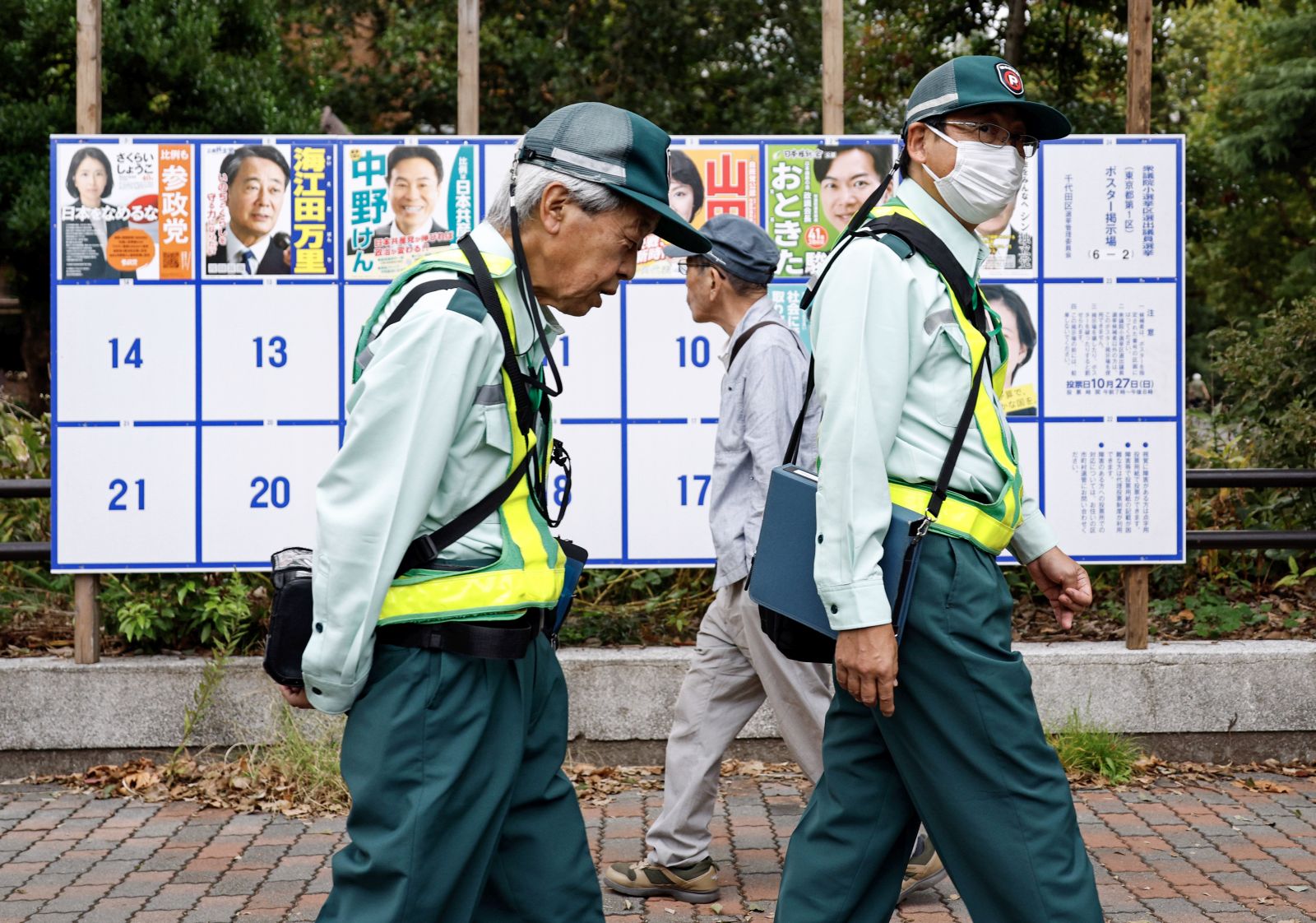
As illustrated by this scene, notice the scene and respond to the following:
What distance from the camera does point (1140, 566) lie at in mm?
6242

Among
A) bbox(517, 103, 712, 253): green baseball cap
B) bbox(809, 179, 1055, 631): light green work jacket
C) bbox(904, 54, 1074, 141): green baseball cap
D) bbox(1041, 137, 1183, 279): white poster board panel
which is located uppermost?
bbox(1041, 137, 1183, 279): white poster board panel

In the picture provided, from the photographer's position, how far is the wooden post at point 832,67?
245 inches

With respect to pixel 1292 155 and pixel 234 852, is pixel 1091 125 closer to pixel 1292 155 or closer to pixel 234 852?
pixel 1292 155

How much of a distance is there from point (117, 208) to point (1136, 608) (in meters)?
4.44

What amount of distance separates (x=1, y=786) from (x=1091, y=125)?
13.9 metres

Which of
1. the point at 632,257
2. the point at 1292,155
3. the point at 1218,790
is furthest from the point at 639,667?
the point at 1292,155

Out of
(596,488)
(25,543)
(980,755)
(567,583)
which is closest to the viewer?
(567,583)

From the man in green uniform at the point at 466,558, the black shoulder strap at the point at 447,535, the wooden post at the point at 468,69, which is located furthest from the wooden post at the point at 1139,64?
the black shoulder strap at the point at 447,535

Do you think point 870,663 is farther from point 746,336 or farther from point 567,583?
point 746,336

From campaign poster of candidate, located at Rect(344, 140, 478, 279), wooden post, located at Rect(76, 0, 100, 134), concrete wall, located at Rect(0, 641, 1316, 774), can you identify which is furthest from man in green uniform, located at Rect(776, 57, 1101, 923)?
wooden post, located at Rect(76, 0, 100, 134)

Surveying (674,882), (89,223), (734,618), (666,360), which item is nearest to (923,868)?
(674,882)

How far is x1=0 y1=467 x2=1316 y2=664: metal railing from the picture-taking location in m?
6.07

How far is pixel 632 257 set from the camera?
8.64 ft

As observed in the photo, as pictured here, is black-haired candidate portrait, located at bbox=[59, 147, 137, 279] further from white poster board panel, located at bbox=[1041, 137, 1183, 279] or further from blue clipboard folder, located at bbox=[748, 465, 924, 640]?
blue clipboard folder, located at bbox=[748, 465, 924, 640]
